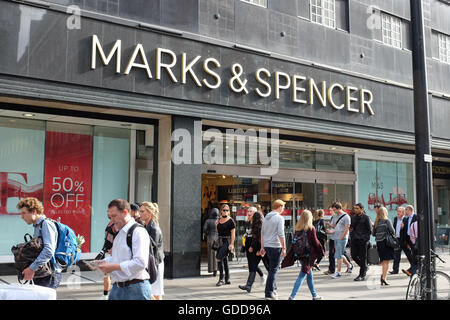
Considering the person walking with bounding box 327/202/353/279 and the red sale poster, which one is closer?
the red sale poster

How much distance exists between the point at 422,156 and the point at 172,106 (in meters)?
6.04

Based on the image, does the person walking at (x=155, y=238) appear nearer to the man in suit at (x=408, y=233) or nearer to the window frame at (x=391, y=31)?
the man in suit at (x=408, y=233)

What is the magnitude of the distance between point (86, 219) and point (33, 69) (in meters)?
4.11

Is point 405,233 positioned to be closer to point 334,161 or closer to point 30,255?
point 334,161

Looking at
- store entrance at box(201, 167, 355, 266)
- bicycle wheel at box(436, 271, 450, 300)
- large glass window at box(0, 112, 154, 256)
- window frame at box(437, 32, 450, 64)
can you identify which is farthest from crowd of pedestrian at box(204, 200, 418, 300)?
window frame at box(437, 32, 450, 64)

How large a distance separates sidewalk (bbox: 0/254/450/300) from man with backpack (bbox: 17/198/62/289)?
3347 mm

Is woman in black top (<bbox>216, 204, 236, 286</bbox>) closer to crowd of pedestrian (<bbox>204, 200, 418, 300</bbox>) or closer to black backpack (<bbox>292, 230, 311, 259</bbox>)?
crowd of pedestrian (<bbox>204, 200, 418, 300</bbox>)

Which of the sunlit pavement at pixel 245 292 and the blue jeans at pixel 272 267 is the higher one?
the blue jeans at pixel 272 267

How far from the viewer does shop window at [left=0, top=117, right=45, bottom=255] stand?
1119 centimetres

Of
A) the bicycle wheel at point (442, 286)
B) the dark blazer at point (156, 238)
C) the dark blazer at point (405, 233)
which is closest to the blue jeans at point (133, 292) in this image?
the dark blazer at point (156, 238)

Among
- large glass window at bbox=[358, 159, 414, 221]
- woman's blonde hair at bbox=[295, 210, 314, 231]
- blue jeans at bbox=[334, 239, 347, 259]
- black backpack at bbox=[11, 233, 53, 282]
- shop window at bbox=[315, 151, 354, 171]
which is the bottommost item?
blue jeans at bbox=[334, 239, 347, 259]

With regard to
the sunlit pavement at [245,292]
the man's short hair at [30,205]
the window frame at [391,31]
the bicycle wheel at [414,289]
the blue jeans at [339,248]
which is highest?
the window frame at [391,31]

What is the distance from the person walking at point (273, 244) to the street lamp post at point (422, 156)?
2.49 m

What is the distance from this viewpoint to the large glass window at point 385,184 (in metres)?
18.5
